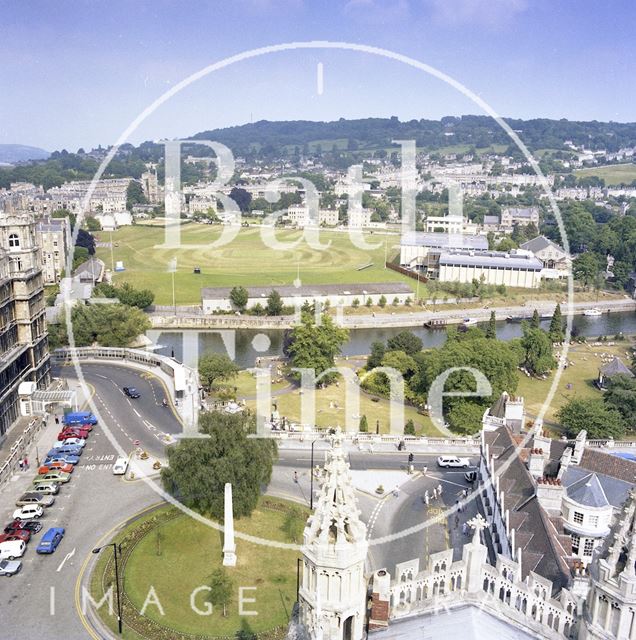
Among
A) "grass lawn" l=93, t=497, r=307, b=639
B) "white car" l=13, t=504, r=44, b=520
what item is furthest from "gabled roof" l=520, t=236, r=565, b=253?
"white car" l=13, t=504, r=44, b=520

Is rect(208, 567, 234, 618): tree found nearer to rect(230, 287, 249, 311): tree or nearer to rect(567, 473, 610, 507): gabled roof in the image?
rect(567, 473, 610, 507): gabled roof

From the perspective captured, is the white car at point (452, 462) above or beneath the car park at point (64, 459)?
beneath

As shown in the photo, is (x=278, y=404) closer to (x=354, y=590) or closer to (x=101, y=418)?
(x=101, y=418)

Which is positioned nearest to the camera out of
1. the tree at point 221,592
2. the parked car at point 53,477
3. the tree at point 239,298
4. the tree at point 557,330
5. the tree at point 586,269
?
the tree at point 221,592

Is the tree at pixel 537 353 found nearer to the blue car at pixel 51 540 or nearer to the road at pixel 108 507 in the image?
the road at pixel 108 507

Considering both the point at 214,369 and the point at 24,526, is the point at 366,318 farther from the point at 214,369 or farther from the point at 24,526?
the point at 24,526

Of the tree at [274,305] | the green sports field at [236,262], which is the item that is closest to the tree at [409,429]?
the tree at [274,305]
